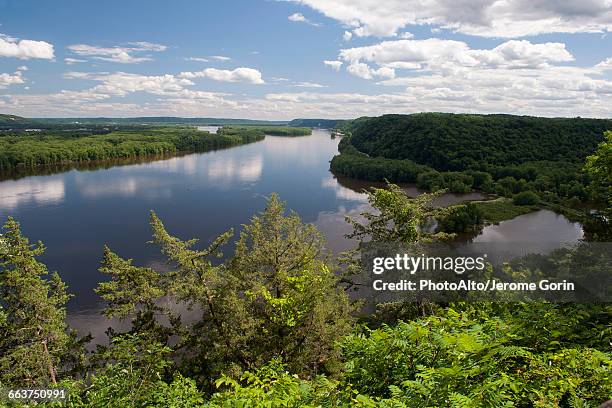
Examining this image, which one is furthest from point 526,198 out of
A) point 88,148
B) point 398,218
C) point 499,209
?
point 88,148

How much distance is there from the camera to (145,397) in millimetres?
6988

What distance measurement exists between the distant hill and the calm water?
1056 inches

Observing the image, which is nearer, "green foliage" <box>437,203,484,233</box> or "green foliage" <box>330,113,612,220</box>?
"green foliage" <box>437,203,484,233</box>

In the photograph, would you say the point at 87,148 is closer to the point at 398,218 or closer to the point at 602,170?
the point at 398,218

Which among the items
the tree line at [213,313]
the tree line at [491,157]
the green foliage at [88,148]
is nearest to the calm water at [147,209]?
the tree line at [491,157]

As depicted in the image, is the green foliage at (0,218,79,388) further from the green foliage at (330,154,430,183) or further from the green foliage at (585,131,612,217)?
the green foliage at (330,154,430,183)

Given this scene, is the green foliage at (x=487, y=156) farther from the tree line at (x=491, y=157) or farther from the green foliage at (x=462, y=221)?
the green foliage at (x=462, y=221)

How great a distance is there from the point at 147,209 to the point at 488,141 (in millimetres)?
92207

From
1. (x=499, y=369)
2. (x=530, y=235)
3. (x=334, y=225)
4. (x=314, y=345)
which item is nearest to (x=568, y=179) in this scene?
(x=530, y=235)

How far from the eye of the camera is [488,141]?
4434 inches

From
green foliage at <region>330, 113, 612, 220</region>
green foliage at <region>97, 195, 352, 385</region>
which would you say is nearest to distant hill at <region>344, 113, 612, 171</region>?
green foliage at <region>330, 113, 612, 220</region>

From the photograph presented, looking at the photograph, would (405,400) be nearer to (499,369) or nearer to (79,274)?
(499,369)

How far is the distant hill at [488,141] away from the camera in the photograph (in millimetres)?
103750

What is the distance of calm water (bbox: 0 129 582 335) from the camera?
42375mm
